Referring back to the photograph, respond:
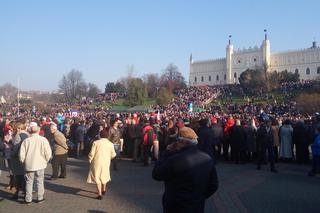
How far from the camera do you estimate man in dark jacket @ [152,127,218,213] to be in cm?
466

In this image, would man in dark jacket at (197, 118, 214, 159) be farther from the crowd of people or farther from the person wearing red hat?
the person wearing red hat

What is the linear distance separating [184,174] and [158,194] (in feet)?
16.1

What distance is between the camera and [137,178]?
1166cm

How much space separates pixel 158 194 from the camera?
30.9ft

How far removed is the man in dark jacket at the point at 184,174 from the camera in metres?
4.66

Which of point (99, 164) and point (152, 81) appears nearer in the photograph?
point (99, 164)

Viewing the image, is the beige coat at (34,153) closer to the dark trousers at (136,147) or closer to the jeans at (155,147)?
the jeans at (155,147)

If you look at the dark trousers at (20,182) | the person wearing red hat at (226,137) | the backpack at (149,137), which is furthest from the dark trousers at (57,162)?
the person wearing red hat at (226,137)

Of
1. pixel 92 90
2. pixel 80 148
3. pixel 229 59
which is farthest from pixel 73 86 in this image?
pixel 80 148

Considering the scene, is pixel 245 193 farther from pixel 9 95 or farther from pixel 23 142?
pixel 9 95

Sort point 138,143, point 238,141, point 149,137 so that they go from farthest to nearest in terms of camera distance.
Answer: point 138,143
point 238,141
point 149,137

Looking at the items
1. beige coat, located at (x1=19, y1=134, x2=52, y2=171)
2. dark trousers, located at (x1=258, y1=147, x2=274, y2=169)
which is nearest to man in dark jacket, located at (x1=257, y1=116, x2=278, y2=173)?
dark trousers, located at (x1=258, y1=147, x2=274, y2=169)

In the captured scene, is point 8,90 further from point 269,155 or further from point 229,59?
point 269,155

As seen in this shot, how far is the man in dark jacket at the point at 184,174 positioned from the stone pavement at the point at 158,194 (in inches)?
130
